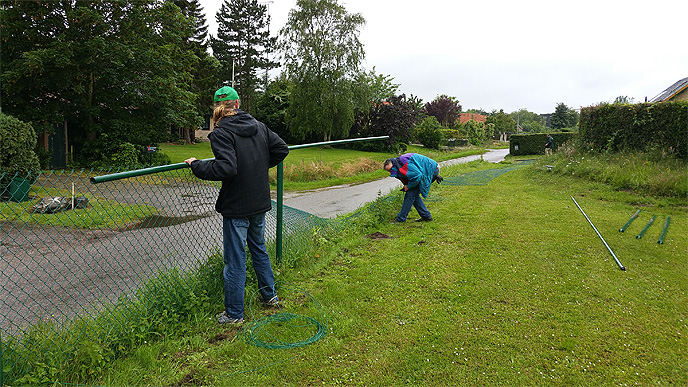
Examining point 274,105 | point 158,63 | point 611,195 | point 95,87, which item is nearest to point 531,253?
point 611,195

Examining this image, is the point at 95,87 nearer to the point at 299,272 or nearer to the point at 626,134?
the point at 299,272

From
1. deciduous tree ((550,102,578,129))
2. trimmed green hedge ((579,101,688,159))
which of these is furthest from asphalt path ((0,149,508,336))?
deciduous tree ((550,102,578,129))

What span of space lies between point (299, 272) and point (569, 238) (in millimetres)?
4276

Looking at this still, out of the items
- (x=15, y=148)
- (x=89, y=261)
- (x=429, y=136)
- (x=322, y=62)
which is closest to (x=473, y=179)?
(x=89, y=261)

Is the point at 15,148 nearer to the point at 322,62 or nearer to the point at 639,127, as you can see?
the point at 639,127

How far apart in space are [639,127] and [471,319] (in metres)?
12.6

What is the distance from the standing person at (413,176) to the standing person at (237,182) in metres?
3.96

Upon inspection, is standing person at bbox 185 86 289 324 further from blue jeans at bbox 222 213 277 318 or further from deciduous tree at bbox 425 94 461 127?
deciduous tree at bbox 425 94 461 127

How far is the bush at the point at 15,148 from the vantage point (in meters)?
10.3

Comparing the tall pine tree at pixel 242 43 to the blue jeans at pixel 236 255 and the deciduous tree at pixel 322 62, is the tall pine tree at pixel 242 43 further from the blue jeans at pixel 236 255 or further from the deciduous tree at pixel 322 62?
the blue jeans at pixel 236 255

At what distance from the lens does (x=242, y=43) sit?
1703 inches

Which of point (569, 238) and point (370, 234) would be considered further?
point (370, 234)

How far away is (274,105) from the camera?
39906 millimetres

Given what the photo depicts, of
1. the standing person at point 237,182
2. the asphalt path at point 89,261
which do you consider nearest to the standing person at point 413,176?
the asphalt path at point 89,261
